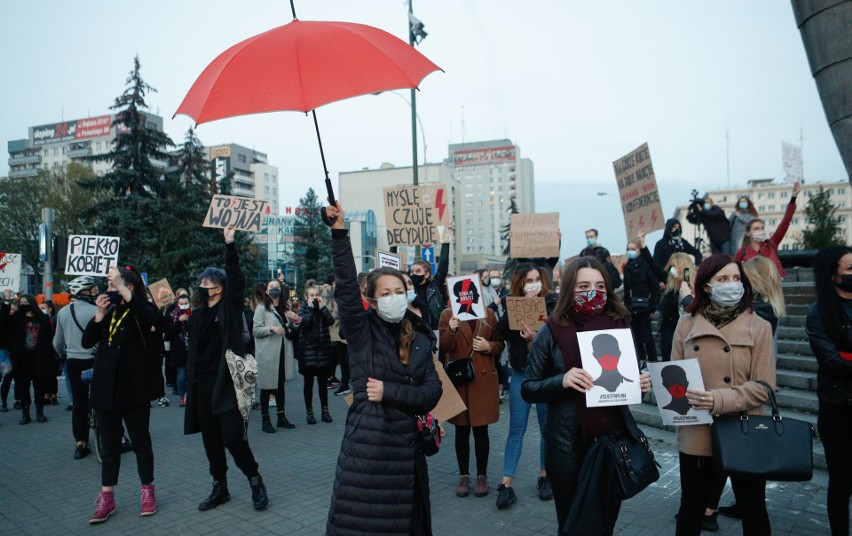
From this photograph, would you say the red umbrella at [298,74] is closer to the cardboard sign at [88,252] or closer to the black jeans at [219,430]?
the black jeans at [219,430]

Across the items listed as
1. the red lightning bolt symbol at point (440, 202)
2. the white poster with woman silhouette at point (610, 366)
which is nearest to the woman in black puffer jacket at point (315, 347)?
the red lightning bolt symbol at point (440, 202)

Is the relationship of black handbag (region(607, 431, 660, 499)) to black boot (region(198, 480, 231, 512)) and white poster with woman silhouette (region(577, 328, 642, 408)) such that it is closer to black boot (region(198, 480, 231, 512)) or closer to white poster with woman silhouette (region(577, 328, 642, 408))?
white poster with woman silhouette (region(577, 328, 642, 408))

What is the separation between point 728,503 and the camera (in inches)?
209

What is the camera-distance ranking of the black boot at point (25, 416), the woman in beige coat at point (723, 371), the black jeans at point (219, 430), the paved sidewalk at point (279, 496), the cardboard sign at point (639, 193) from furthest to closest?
the black boot at point (25, 416), the cardboard sign at point (639, 193), the black jeans at point (219, 430), the paved sidewalk at point (279, 496), the woman in beige coat at point (723, 371)

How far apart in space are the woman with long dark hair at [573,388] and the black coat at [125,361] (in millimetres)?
3842

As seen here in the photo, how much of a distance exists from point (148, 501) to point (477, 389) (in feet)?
10.5

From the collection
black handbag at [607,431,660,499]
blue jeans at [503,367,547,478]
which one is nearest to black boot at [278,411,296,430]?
blue jeans at [503,367,547,478]

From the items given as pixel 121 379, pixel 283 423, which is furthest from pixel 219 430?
pixel 283 423

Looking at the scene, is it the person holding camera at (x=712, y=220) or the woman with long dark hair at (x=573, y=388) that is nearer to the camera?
the woman with long dark hair at (x=573, y=388)

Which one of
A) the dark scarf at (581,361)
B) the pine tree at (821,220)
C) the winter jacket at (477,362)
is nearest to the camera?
the dark scarf at (581,361)

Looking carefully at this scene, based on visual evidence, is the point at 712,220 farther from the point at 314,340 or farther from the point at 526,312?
the point at 314,340

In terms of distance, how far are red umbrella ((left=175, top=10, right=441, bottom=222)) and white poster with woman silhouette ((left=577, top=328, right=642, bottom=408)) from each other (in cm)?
168

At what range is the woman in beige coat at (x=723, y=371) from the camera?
11.1 feet

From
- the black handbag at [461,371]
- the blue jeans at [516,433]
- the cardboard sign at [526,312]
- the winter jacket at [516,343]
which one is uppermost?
the cardboard sign at [526,312]
